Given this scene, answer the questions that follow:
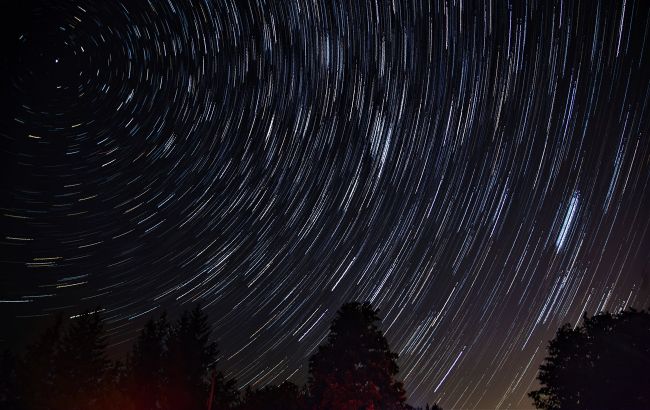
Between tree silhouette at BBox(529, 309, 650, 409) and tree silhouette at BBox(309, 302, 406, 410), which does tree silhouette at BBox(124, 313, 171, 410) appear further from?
tree silhouette at BBox(529, 309, 650, 409)

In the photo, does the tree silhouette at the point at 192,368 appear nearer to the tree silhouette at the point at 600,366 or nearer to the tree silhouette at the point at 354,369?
the tree silhouette at the point at 354,369

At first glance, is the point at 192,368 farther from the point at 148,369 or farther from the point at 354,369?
the point at 354,369

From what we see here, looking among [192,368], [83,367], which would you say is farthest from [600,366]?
[83,367]

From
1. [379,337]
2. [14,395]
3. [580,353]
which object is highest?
[580,353]

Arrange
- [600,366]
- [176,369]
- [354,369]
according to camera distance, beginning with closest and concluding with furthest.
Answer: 1. [354,369]
2. [600,366]
3. [176,369]

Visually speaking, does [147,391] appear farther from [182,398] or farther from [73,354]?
[73,354]

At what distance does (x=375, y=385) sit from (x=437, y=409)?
25309 millimetres

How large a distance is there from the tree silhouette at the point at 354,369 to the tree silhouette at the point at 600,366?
329 inches

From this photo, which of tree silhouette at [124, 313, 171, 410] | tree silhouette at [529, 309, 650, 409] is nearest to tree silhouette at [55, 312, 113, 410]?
tree silhouette at [124, 313, 171, 410]

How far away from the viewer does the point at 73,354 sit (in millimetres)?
27484

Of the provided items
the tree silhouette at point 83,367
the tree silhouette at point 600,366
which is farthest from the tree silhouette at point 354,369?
the tree silhouette at point 83,367

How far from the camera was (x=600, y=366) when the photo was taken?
1970 centimetres

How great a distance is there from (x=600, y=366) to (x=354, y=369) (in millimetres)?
11053

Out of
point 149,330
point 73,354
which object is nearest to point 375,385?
point 149,330
